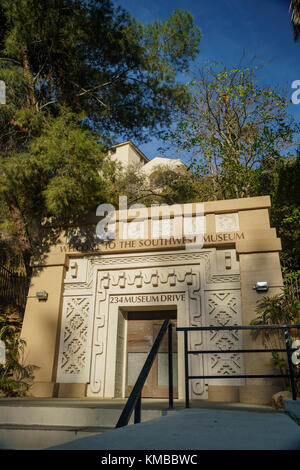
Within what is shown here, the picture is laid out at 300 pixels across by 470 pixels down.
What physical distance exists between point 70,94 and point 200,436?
9414 millimetres

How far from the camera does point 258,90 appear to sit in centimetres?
1455

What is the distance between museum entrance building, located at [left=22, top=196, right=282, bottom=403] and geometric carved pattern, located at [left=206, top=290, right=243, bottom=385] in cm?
2

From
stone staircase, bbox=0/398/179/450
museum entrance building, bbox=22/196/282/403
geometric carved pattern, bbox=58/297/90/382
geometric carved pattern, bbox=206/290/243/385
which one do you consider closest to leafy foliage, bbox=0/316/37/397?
museum entrance building, bbox=22/196/282/403

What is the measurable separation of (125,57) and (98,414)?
8394 mm

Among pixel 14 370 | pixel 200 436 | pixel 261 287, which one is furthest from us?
pixel 14 370

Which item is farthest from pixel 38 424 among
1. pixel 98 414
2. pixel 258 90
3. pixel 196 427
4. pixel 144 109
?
pixel 258 90

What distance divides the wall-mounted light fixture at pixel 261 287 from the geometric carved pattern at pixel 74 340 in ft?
11.3

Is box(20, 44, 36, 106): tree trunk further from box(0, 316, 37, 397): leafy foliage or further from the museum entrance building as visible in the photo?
box(0, 316, 37, 397): leafy foliage

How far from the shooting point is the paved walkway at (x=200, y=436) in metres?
2.03

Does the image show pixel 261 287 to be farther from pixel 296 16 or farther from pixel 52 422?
pixel 296 16

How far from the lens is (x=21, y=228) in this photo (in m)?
9.15

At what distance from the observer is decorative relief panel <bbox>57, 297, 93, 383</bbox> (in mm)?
7578

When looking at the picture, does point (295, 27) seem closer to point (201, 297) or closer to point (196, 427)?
point (201, 297)

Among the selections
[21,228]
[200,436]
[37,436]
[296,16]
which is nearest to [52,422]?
[37,436]
